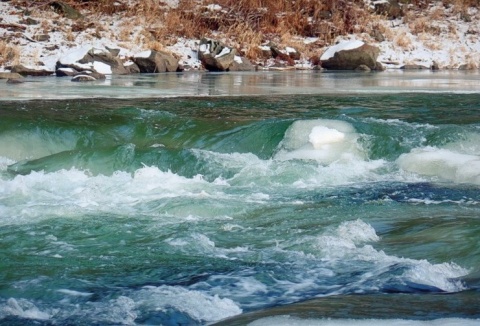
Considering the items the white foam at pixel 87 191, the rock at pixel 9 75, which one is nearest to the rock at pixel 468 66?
the rock at pixel 9 75

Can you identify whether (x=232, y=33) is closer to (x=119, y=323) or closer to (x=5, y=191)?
(x=5, y=191)

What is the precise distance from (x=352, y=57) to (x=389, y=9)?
491 cm

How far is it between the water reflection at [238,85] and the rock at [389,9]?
20.2ft

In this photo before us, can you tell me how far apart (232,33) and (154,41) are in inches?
109

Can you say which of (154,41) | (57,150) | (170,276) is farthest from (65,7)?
(170,276)

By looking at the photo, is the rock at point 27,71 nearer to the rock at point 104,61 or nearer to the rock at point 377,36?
the rock at point 104,61

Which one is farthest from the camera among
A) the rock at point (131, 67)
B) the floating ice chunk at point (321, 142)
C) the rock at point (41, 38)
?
the rock at point (41, 38)

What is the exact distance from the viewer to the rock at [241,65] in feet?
75.6

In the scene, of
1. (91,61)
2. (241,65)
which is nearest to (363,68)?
(241,65)

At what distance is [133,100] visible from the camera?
13.5 meters

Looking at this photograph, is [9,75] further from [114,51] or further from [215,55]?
[215,55]

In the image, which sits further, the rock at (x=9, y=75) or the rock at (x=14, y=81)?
the rock at (x=9, y=75)

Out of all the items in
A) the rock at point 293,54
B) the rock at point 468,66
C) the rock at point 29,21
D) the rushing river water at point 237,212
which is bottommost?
the rock at point 468,66

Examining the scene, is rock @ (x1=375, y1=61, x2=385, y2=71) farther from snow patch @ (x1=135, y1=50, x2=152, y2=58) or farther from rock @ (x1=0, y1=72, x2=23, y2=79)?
rock @ (x1=0, y1=72, x2=23, y2=79)
